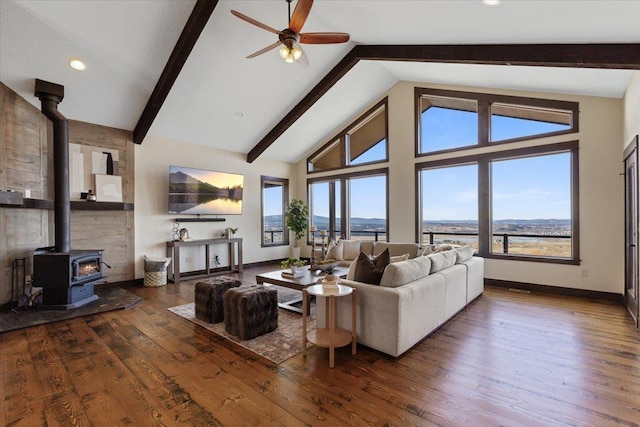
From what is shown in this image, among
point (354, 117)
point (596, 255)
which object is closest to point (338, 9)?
point (354, 117)

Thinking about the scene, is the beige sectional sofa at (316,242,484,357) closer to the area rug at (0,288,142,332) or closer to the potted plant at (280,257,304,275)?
the potted plant at (280,257,304,275)

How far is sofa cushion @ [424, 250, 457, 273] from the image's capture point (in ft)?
11.4

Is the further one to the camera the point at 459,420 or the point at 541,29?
the point at 541,29

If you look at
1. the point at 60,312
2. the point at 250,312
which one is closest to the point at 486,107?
the point at 250,312

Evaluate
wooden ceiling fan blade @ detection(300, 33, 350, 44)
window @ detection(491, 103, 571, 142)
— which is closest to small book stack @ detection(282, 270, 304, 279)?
wooden ceiling fan blade @ detection(300, 33, 350, 44)

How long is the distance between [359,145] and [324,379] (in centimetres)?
615

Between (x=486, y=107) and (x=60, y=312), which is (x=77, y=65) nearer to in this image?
(x=60, y=312)

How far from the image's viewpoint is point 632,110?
3.70 m

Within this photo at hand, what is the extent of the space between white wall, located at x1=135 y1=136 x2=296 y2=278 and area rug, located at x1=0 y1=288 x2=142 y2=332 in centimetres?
124

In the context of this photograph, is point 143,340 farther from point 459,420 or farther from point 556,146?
point 556,146

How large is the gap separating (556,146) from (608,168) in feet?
2.47

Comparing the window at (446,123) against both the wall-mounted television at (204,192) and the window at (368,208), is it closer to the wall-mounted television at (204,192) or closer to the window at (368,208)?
the window at (368,208)

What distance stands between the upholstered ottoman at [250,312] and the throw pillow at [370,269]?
3.45 feet

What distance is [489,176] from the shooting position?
558cm
